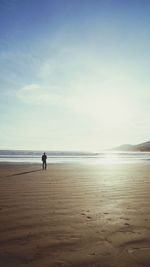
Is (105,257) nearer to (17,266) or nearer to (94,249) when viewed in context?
(94,249)

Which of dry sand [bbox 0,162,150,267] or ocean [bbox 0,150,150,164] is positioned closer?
dry sand [bbox 0,162,150,267]

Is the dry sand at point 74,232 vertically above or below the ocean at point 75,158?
below

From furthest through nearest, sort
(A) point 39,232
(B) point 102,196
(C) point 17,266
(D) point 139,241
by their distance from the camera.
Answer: (B) point 102,196, (A) point 39,232, (D) point 139,241, (C) point 17,266

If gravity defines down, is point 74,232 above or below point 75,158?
below

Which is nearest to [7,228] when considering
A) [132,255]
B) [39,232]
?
[39,232]

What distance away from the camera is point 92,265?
12.3 ft

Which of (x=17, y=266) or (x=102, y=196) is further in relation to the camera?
(x=102, y=196)

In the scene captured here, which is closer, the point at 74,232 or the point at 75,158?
the point at 74,232

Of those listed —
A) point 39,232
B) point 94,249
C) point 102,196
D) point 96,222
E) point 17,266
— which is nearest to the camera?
point 17,266

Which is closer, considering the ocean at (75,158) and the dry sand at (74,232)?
the dry sand at (74,232)

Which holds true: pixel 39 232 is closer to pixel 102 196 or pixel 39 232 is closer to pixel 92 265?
pixel 92 265

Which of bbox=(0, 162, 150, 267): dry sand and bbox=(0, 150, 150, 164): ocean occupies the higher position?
bbox=(0, 150, 150, 164): ocean

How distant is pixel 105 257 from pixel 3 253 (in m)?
1.63

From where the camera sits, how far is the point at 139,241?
15.4 feet
